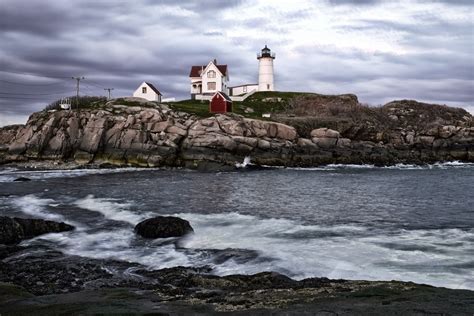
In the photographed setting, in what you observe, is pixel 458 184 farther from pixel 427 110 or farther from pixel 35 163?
pixel 427 110

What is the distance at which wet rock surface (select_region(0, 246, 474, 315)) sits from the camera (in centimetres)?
739

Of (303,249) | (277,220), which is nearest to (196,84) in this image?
(277,220)

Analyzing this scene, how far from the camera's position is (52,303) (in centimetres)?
825

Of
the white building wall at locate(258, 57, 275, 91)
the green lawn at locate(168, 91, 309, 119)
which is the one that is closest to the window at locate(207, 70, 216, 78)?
the green lawn at locate(168, 91, 309, 119)

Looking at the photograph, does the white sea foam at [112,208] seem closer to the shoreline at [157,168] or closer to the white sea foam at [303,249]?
the white sea foam at [303,249]

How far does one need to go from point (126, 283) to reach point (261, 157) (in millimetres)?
45821

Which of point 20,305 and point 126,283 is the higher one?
point 20,305

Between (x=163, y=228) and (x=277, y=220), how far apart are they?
256 inches

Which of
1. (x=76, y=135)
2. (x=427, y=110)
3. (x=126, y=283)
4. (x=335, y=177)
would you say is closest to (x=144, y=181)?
(x=335, y=177)

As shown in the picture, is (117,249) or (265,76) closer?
(117,249)

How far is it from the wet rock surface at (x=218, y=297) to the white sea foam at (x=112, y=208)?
9692mm

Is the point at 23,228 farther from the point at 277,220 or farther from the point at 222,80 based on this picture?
the point at 222,80

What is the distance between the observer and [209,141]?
186 feet

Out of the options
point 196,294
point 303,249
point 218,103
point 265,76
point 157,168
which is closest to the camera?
point 196,294
